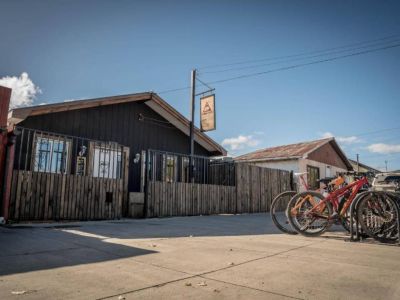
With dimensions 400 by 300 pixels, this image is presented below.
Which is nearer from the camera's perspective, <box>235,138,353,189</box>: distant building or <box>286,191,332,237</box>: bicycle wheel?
<box>286,191,332,237</box>: bicycle wheel

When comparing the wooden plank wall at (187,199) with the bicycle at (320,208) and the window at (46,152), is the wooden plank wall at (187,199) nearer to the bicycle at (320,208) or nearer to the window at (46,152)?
the window at (46,152)

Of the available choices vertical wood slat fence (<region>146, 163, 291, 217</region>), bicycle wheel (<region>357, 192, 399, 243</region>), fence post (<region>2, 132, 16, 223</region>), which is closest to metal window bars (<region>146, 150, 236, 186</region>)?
vertical wood slat fence (<region>146, 163, 291, 217</region>)

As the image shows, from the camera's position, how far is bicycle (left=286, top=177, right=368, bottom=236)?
5754mm

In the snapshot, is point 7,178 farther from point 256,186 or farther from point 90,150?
point 256,186

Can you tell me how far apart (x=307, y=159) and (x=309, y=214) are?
18.4 metres

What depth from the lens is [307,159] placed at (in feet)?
76.6

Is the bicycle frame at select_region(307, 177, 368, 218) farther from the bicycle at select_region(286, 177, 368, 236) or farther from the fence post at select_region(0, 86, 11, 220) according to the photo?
the fence post at select_region(0, 86, 11, 220)

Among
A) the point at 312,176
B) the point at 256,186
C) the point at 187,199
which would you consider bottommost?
the point at 187,199

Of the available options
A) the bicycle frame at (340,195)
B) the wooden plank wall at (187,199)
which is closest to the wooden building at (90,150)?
the wooden plank wall at (187,199)

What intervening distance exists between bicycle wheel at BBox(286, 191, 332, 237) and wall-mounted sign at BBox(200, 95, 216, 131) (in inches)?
346

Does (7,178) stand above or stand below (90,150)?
below

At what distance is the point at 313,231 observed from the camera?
5.89 m

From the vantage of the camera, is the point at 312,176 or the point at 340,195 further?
the point at 312,176

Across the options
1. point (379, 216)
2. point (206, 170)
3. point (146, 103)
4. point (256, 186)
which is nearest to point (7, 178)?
point (379, 216)
